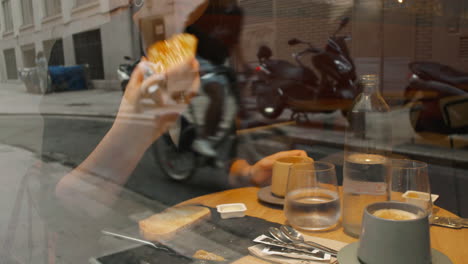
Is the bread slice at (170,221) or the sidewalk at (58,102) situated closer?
the bread slice at (170,221)

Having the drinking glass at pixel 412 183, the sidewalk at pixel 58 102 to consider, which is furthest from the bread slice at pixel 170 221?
the drinking glass at pixel 412 183

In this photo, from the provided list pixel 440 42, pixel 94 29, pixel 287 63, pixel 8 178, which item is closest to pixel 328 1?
pixel 287 63

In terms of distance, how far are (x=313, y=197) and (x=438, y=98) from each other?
325cm

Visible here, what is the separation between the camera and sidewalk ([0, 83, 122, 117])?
3.01 ft

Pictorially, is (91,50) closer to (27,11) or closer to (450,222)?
(27,11)

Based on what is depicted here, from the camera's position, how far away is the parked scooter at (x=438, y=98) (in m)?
3.21

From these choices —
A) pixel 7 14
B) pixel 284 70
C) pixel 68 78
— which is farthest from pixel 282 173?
pixel 284 70

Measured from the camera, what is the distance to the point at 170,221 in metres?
0.75

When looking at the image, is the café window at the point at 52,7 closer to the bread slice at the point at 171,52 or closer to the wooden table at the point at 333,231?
the bread slice at the point at 171,52

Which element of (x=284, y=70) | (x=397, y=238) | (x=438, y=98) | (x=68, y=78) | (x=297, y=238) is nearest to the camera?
(x=397, y=238)

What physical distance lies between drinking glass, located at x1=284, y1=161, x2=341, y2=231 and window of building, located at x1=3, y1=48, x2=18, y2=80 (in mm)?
741

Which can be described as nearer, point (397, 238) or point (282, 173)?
point (397, 238)

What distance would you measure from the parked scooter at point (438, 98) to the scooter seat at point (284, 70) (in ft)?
4.25

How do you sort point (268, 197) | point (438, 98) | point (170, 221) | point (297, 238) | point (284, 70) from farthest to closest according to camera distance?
point (284, 70) → point (438, 98) → point (268, 197) → point (170, 221) → point (297, 238)
